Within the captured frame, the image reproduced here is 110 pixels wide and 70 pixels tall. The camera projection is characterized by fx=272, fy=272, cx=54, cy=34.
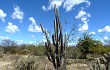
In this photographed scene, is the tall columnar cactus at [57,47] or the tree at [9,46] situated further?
the tree at [9,46]

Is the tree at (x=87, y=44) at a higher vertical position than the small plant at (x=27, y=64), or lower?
higher

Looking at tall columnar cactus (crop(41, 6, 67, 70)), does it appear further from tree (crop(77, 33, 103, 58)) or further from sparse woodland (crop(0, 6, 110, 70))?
tree (crop(77, 33, 103, 58))

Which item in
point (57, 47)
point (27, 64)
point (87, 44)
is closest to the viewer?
point (57, 47)

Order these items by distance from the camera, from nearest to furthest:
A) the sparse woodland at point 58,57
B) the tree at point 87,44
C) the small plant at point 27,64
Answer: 1. the sparse woodland at point 58,57
2. the small plant at point 27,64
3. the tree at point 87,44

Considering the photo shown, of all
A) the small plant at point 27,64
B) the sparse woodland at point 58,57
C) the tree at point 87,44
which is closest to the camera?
the sparse woodland at point 58,57

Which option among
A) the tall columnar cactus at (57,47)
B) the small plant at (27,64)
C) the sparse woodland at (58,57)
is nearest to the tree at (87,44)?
the sparse woodland at (58,57)

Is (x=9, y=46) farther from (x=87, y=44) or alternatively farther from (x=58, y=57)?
(x=58, y=57)

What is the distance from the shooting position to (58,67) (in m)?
12.1

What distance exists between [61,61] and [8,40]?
31.5 metres

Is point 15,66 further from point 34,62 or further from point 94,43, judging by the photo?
point 94,43

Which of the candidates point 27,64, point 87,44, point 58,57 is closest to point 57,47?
point 58,57

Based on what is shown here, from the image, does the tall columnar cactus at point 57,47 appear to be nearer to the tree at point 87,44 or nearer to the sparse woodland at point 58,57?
the sparse woodland at point 58,57

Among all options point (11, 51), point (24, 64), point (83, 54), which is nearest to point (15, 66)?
point (24, 64)

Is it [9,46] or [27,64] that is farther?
[9,46]
